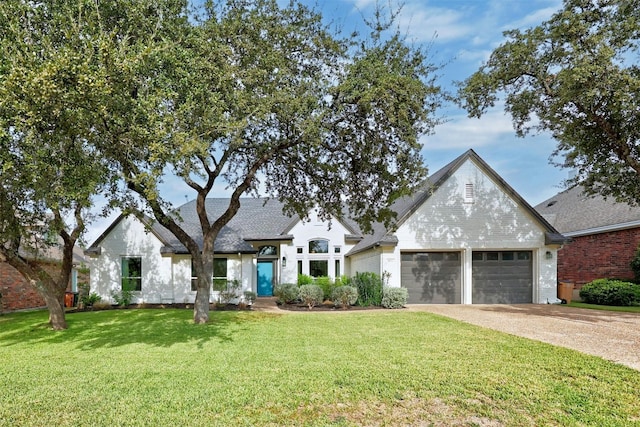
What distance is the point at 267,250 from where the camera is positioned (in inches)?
999

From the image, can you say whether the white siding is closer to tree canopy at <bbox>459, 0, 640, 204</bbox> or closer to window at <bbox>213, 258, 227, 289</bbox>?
window at <bbox>213, 258, 227, 289</bbox>

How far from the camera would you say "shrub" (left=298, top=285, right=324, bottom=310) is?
17281mm

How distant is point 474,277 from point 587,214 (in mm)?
10020

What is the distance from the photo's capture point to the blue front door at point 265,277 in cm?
2538

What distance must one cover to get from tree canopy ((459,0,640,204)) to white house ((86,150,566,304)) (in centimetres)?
320

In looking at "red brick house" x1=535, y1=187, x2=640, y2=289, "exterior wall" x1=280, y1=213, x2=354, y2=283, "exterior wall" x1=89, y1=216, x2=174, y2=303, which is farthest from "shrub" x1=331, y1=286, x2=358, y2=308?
"red brick house" x1=535, y1=187, x2=640, y2=289

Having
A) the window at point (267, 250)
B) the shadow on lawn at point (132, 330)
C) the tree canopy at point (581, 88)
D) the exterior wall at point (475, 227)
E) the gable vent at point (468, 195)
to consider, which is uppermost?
the tree canopy at point (581, 88)

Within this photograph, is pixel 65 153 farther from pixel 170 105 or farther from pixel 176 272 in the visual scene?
pixel 176 272

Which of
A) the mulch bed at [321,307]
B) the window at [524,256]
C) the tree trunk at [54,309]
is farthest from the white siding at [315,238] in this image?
the tree trunk at [54,309]

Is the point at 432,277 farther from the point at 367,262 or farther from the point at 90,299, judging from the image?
the point at 90,299

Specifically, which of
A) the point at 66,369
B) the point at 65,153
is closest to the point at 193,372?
the point at 66,369

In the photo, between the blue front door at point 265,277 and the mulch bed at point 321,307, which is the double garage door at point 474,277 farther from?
the blue front door at point 265,277

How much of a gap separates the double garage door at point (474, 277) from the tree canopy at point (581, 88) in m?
4.50

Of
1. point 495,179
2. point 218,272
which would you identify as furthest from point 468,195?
point 218,272
